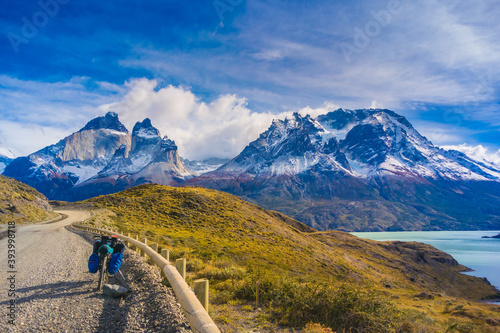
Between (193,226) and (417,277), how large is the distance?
263ft

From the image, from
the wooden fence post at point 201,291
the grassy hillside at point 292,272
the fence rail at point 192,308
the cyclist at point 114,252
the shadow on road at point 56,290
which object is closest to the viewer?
the fence rail at point 192,308

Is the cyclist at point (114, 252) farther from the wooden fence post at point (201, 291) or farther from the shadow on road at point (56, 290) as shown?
the wooden fence post at point (201, 291)

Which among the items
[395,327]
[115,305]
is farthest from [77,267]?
[395,327]

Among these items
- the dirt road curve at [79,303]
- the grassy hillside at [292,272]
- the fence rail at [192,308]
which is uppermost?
the fence rail at [192,308]

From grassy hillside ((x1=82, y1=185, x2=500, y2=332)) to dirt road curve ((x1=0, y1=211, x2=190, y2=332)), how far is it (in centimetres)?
184

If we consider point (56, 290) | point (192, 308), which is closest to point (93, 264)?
point (56, 290)

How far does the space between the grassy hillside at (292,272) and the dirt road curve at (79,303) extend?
6.04 feet

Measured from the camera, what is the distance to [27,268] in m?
11.3

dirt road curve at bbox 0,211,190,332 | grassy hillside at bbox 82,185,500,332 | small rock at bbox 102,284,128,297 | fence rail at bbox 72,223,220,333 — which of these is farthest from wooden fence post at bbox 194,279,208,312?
small rock at bbox 102,284,128,297

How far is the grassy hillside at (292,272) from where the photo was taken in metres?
8.68

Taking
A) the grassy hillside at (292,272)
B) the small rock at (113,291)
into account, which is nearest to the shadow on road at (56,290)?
the small rock at (113,291)

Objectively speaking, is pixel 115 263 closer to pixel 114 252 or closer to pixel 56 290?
pixel 114 252

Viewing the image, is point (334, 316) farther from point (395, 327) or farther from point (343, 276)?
point (343, 276)

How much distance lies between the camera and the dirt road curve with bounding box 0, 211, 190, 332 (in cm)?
614
